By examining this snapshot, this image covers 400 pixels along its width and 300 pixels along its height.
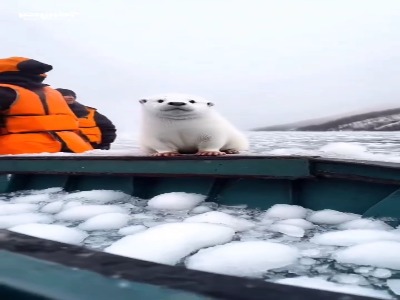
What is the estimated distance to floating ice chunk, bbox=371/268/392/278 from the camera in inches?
42.1

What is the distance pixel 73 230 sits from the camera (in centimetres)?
156

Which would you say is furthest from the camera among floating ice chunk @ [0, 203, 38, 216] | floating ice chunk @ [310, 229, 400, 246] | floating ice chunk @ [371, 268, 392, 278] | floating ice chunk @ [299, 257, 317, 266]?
floating ice chunk @ [0, 203, 38, 216]

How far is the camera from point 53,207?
2.04 metres

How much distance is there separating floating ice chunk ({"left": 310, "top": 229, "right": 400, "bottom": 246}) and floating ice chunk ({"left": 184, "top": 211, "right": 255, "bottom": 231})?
Result: 0.27m

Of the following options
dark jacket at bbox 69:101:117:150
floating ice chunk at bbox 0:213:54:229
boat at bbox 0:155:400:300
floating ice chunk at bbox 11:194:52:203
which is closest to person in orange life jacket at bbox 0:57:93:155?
boat at bbox 0:155:400:300

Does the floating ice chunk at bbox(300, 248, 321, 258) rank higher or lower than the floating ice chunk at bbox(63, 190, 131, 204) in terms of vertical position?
lower

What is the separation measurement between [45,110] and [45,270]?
146 inches

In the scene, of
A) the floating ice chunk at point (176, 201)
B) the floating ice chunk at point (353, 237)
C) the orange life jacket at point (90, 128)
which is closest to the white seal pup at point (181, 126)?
the floating ice chunk at point (176, 201)

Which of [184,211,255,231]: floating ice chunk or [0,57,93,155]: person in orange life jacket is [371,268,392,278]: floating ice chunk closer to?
[184,211,255,231]: floating ice chunk

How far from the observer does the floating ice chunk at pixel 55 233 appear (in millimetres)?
1473

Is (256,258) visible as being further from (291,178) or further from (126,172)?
(126,172)

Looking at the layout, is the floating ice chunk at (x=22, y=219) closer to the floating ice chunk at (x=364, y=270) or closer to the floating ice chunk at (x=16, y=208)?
the floating ice chunk at (x=16, y=208)

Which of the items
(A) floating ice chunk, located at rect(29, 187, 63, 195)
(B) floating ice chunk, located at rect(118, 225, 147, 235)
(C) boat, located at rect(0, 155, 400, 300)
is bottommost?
(B) floating ice chunk, located at rect(118, 225, 147, 235)

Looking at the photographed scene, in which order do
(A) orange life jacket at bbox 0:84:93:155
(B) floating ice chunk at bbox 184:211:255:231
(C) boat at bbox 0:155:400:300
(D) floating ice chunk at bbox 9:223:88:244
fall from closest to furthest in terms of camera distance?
(C) boat at bbox 0:155:400:300 → (D) floating ice chunk at bbox 9:223:88:244 → (B) floating ice chunk at bbox 184:211:255:231 → (A) orange life jacket at bbox 0:84:93:155
